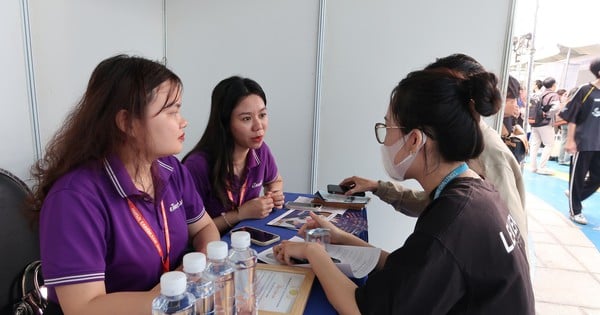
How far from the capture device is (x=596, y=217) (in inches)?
157

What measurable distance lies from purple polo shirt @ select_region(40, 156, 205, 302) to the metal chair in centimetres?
57

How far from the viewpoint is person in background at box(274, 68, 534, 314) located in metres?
0.75

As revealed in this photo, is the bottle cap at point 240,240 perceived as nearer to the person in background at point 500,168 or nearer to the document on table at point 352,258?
the document on table at point 352,258

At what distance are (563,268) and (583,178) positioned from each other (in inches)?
65.5

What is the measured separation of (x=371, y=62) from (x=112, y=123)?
219cm

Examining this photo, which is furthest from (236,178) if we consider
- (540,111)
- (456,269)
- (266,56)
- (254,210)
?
(540,111)

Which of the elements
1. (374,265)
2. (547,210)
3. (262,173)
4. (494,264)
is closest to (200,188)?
(262,173)

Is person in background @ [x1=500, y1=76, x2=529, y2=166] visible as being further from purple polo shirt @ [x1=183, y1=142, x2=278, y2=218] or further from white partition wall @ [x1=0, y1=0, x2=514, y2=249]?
purple polo shirt @ [x1=183, y1=142, x2=278, y2=218]

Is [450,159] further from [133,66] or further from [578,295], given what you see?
[578,295]

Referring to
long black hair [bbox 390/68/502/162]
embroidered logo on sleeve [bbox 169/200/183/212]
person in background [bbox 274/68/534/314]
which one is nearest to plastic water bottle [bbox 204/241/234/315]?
person in background [bbox 274/68/534/314]

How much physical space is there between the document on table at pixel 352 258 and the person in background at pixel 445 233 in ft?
0.34

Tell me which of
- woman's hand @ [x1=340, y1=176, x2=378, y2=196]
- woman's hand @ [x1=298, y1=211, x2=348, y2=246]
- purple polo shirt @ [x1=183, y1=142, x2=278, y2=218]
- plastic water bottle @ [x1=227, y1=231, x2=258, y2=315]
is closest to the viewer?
plastic water bottle @ [x1=227, y1=231, x2=258, y2=315]

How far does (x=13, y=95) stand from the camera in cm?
163

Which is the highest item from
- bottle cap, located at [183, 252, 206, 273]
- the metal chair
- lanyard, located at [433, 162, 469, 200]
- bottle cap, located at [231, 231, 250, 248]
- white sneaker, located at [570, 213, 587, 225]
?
lanyard, located at [433, 162, 469, 200]
